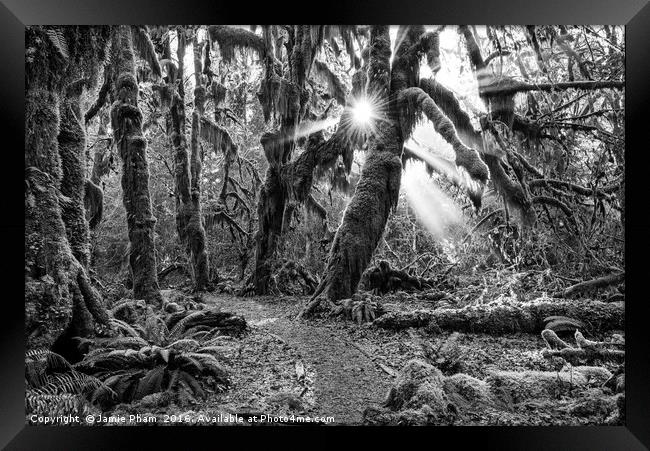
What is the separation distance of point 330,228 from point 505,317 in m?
1.82

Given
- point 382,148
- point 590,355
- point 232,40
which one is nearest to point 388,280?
point 382,148

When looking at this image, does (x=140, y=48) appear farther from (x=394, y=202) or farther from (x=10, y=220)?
(x=394, y=202)

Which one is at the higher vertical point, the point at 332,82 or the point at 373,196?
the point at 332,82

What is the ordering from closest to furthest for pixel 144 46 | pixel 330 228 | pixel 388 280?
pixel 144 46 < pixel 388 280 < pixel 330 228

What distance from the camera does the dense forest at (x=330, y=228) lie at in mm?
2576

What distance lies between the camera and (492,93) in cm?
276

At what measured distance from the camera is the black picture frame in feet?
7.88

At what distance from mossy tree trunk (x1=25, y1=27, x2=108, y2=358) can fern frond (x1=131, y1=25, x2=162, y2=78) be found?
11.9 inches

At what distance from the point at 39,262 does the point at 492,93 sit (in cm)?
427

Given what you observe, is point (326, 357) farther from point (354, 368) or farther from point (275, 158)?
point (275, 158)

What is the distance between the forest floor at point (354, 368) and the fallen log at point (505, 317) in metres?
0.06

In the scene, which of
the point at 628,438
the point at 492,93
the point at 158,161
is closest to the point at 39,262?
the point at 158,161

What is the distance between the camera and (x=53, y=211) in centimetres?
264

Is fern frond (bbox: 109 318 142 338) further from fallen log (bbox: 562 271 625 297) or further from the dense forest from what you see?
fallen log (bbox: 562 271 625 297)
